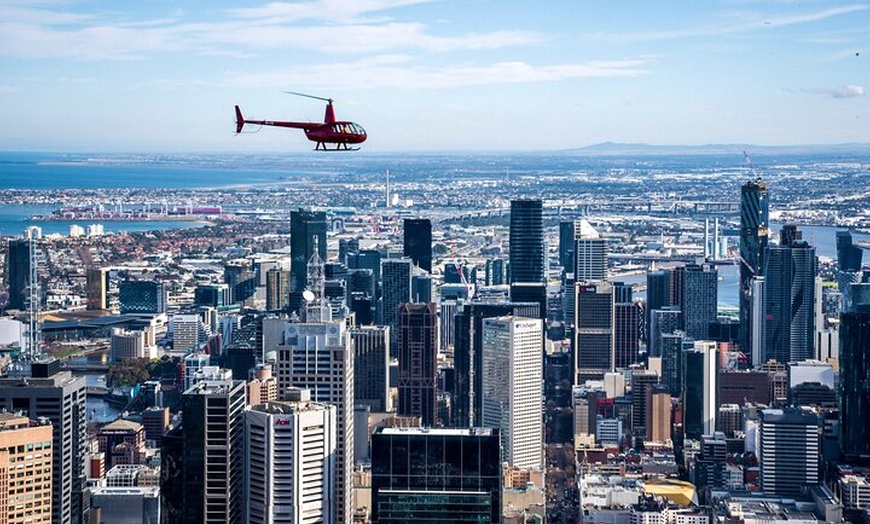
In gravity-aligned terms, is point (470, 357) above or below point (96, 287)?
below

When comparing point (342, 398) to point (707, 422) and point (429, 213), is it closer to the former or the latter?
point (707, 422)

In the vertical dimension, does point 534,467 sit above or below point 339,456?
below

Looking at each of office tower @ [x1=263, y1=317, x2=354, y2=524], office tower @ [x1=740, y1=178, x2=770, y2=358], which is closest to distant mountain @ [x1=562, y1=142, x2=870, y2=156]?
office tower @ [x1=740, y1=178, x2=770, y2=358]

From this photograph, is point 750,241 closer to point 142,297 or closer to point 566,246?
point 566,246

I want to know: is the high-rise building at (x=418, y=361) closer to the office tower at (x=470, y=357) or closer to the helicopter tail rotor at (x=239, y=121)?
the office tower at (x=470, y=357)

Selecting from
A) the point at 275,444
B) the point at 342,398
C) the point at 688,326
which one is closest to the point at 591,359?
the point at 688,326

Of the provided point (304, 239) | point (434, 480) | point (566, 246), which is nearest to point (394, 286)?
point (304, 239)
